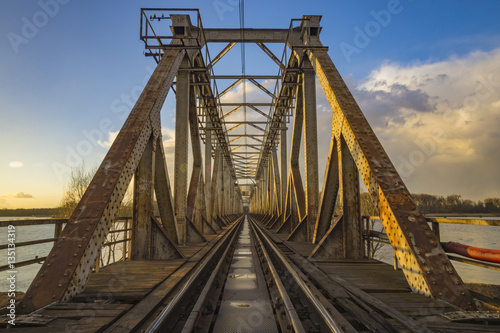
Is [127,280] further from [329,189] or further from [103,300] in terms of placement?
[329,189]

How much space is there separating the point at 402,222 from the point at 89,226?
4.47 m

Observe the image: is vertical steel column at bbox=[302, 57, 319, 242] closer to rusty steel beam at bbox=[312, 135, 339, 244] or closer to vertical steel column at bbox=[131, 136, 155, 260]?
rusty steel beam at bbox=[312, 135, 339, 244]

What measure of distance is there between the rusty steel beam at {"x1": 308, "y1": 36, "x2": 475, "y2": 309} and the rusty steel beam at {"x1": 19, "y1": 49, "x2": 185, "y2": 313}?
417 cm

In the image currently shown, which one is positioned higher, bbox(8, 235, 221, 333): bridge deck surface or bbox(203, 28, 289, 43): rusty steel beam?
bbox(203, 28, 289, 43): rusty steel beam

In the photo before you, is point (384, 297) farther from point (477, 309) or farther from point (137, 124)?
point (137, 124)

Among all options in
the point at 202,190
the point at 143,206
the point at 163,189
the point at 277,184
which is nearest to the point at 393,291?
the point at 143,206

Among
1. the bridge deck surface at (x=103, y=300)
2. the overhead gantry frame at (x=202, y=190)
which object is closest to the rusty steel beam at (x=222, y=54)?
the overhead gantry frame at (x=202, y=190)

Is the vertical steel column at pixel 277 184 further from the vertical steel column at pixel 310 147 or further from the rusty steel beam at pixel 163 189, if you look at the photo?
the rusty steel beam at pixel 163 189

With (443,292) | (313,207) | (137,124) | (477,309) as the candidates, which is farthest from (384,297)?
(313,207)

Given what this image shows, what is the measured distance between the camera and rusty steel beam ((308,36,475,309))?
3.74 m

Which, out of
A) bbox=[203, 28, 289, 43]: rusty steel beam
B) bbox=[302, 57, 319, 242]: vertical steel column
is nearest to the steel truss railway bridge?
bbox=[302, 57, 319, 242]: vertical steel column

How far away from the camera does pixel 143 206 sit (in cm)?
695

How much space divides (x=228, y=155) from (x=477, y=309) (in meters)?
29.0

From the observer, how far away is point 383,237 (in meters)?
6.22
